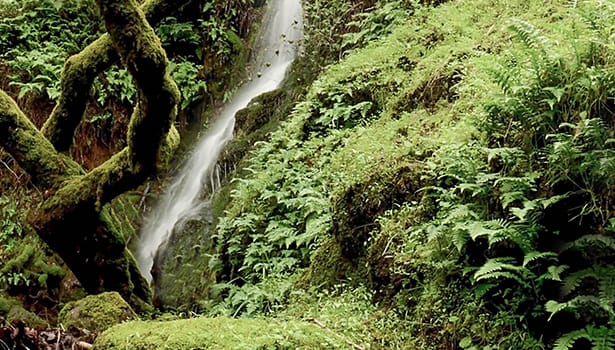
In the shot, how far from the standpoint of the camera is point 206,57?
1180 cm

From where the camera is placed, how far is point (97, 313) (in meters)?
4.89

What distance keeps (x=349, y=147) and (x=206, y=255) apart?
2.55 m

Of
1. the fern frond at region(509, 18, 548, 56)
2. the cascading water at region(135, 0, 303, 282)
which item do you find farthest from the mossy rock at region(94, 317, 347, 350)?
the cascading water at region(135, 0, 303, 282)

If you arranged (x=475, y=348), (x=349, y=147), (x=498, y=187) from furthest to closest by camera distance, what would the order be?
(x=349, y=147)
(x=498, y=187)
(x=475, y=348)

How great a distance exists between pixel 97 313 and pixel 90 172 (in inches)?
74.8

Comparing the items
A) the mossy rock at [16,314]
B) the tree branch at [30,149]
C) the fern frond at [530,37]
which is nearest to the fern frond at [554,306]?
the fern frond at [530,37]

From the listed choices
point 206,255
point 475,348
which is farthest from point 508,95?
point 206,255

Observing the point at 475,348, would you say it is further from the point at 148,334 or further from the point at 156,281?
the point at 156,281

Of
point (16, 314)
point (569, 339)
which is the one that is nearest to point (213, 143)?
point (16, 314)

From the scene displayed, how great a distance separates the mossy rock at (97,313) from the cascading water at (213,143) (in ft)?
9.93

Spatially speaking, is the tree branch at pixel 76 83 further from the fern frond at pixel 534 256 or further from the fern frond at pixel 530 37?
the fern frond at pixel 534 256

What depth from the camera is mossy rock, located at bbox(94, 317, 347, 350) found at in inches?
121

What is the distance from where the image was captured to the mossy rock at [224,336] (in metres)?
3.07

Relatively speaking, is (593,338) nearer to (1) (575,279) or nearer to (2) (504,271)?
(1) (575,279)
